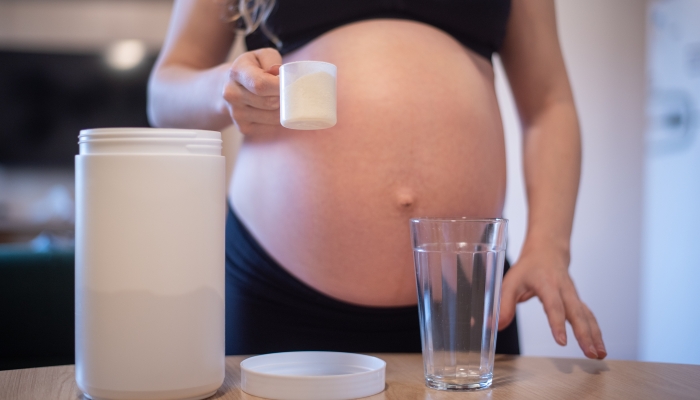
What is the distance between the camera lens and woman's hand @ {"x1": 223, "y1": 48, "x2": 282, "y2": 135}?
556mm

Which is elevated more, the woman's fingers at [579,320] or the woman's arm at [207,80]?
the woman's arm at [207,80]

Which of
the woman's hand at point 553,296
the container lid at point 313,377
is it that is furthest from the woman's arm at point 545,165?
the container lid at point 313,377

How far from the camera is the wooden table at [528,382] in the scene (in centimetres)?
53

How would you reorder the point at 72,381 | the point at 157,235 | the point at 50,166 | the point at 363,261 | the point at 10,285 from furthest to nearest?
the point at 50,166 < the point at 10,285 < the point at 363,261 < the point at 72,381 < the point at 157,235

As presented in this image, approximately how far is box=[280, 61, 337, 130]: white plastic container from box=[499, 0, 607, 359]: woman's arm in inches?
15.0

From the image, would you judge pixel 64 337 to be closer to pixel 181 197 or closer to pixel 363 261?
pixel 363 261

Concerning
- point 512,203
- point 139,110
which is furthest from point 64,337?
point 139,110

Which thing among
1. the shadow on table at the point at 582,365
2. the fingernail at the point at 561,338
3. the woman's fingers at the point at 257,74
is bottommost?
the shadow on table at the point at 582,365

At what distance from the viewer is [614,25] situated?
3156mm

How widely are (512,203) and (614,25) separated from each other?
1040mm

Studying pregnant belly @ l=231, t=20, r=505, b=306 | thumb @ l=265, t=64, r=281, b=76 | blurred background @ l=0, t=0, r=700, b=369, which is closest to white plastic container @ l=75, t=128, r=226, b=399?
thumb @ l=265, t=64, r=281, b=76

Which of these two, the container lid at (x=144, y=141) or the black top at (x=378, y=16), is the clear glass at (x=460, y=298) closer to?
the container lid at (x=144, y=141)

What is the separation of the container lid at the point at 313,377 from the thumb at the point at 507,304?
0.78 feet

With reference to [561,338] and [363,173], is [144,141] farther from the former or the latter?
[561,338]
